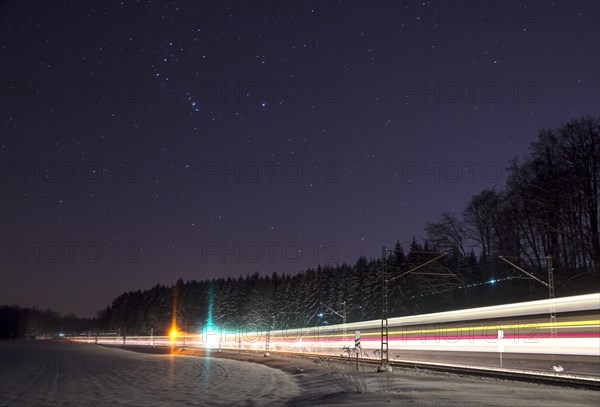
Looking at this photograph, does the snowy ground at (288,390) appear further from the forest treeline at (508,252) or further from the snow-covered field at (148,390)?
the forest treeline at (508,252)

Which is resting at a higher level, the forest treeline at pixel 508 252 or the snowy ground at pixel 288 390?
the forest treeline at pixel 508 252

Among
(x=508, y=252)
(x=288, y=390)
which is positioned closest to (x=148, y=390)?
(x=288, y=390)

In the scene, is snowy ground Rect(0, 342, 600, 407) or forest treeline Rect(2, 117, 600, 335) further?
forest treeline Rect(2, 117, 600, 335)

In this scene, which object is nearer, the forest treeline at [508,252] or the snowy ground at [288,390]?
the snowy ground at [288,390]

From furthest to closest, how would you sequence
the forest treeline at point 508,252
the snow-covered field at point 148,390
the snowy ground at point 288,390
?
the forest treeline at point 508,252, the snow-covered field at point 148,390, the snowy ground at point 288,390

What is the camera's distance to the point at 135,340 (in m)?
168

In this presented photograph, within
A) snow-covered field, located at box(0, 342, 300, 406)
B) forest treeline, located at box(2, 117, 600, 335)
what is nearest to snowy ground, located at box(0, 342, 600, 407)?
snow-covered field, located at box(0, 342, 300, 406)

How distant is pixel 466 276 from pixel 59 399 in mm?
46464

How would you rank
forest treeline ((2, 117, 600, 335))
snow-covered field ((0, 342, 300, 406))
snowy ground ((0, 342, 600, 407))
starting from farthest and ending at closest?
forest treeline ((2, 117, 600, 335)) < snow-covered field ((0, 342, 300, 406)) < snowy ground ((0, 342, 600, 407))

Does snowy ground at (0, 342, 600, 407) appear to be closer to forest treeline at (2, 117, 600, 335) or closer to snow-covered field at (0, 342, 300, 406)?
snow-covered field at (0, 342, 300, 406)

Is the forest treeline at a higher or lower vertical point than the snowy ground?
higher

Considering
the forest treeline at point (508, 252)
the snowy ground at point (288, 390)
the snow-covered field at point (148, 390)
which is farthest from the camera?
the forest treeline at point (508, 252)

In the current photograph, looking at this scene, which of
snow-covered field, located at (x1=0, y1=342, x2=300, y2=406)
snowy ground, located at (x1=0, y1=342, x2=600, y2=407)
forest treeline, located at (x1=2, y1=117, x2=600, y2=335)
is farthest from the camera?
forest treeline, located at (x1=2, y1=117, x2=600, y2=335)

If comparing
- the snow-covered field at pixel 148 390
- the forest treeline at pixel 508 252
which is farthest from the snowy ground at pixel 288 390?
the forest treeline at pixel 508 252
